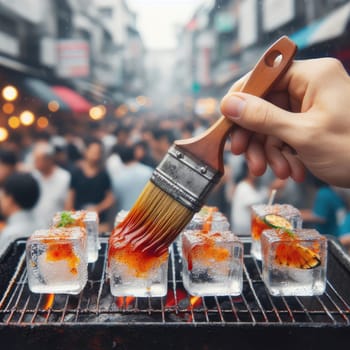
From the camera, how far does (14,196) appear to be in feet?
11.6

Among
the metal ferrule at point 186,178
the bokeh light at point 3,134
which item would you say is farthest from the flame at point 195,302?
the bokeh light at point 3,134

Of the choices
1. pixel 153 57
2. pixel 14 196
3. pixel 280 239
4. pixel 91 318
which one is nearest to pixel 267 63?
pixel 280 239

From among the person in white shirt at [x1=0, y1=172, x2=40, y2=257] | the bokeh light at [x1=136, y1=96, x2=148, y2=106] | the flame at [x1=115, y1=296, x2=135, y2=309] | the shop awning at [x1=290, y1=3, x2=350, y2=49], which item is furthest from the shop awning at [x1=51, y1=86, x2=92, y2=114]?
the bokeh light at [x1=136, y1=96, x2=148, y2=106]

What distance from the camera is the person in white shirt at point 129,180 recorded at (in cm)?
450

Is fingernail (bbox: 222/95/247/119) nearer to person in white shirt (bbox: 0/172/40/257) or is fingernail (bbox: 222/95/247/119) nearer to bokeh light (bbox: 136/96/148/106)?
person in white shirt (bbox: 0/172/40/257)

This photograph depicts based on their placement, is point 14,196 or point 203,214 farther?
point 14,196

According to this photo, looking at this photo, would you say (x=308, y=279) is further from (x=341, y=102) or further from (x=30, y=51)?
(x=30, y=51)

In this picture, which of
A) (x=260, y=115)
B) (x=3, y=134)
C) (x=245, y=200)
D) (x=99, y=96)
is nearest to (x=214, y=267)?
(x=260, y=115)

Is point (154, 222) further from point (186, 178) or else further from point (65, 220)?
point (65, 220)

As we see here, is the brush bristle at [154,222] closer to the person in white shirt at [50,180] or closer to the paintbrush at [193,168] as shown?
the paintbrush at [193,168]

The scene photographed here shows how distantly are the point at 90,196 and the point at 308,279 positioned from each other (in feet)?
10.8

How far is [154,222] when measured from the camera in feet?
5.32

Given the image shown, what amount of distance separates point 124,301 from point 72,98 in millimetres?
8874

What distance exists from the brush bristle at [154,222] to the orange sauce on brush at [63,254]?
171mm
